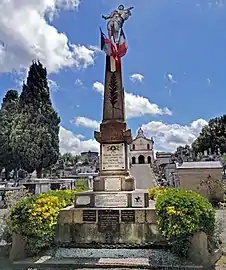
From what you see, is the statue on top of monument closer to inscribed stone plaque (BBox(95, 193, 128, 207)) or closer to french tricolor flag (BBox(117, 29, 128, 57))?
french tricolor flag (BBox(117, 29, 128, 57))

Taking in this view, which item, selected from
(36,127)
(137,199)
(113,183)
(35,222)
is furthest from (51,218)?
(36,127)

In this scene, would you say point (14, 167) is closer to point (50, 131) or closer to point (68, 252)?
point (50, 131)

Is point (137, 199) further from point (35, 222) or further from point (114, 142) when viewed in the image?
point (35, 222)

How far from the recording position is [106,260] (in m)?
6.07

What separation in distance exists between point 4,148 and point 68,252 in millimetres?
36142

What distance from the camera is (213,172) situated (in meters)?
18.3

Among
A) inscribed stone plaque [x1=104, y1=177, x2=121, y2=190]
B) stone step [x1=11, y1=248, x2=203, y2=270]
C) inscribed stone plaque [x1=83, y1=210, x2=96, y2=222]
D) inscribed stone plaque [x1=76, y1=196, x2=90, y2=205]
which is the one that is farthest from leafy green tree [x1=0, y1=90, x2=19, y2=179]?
stone step [x1=11, y1=248, x2=203, y2=270]

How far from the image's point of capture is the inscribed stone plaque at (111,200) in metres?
7.67

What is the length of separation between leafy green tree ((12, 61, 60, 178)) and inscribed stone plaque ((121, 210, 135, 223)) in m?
33.9

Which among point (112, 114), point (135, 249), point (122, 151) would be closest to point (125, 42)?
point (112, 114)

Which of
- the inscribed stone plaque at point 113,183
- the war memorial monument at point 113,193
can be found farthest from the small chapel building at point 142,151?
the inscribed stone plaque at point 113,183

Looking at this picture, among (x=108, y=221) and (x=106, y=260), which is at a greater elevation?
(x=108, y=221)

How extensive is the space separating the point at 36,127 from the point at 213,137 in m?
30.4

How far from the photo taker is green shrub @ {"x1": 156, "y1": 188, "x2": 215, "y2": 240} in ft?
19.6
